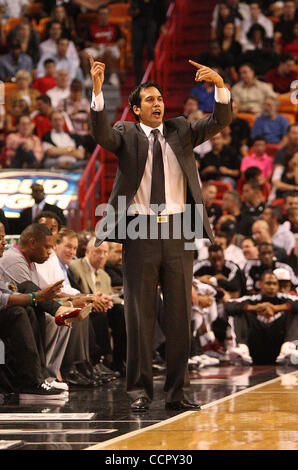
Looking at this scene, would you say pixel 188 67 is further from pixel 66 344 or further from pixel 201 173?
pixel 66 344

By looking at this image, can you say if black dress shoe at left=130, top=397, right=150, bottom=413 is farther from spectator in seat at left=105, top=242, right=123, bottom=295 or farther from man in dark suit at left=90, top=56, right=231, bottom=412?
spectator in seat at left=105, top=242, right=123, bottom=295

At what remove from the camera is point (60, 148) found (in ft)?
42.3

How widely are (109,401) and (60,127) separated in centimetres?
758

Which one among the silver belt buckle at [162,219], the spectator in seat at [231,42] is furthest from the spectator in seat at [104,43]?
the silver belt buckle at [162,219]

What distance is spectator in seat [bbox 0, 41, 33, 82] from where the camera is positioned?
15.7 metres

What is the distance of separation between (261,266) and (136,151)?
4.48 metres

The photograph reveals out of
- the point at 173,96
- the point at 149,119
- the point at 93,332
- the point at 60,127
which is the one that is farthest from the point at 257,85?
the point at 149,119

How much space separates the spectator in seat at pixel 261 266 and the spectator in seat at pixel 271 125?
3.69m

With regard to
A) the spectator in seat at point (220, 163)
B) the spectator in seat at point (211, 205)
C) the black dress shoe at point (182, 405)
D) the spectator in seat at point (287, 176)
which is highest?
the spectator in seat at point (220, 163)

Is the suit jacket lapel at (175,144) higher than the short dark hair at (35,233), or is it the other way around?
the suit jacket lapel at (175,144)

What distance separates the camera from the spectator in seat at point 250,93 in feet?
45.6

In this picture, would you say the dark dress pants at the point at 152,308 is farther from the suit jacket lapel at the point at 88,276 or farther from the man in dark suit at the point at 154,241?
the suit jacket lapel at the point at 88,276

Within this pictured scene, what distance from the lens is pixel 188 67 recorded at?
15.4 meters

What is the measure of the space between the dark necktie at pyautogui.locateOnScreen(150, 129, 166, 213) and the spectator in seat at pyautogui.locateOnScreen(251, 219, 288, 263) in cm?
495
